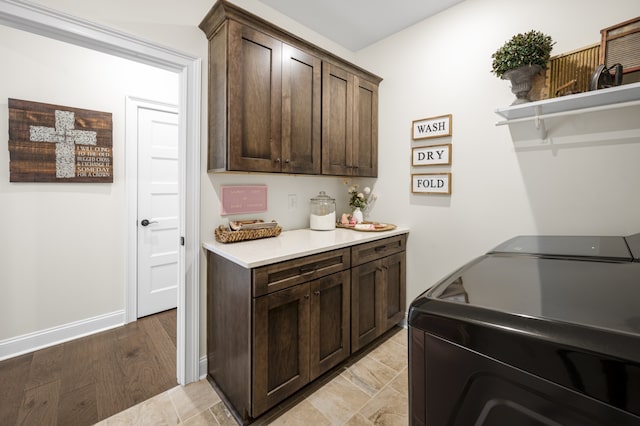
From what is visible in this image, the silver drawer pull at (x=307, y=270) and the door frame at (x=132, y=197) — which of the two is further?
the door frame at (x=132, y=197)

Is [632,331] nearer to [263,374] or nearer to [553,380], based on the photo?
[553,380]

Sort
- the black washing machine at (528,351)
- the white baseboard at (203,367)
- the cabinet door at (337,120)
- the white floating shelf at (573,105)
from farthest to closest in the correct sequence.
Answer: the cabinet door at (337,120) → the white baseboard at (203,367) → the white floating shelf at (573,105) → the black washing machine at (528,351)

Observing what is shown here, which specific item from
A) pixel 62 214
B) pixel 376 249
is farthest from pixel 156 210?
pixel 376 249

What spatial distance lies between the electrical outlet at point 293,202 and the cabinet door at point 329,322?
832 millimetres

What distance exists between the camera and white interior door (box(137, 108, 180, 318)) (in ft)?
9.09

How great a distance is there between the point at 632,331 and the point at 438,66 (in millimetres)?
2452

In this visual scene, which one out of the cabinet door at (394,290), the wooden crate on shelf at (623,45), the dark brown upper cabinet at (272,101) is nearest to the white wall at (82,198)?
the dark brown upper cabinet at (272,101)

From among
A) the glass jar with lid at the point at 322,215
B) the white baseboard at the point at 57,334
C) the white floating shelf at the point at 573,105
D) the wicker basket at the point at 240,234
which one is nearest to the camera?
the white floating shelf at the point at 573,105

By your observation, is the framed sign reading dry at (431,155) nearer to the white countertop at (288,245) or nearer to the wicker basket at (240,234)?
the white countertop at (288,245)

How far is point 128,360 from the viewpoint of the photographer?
6.97 feet

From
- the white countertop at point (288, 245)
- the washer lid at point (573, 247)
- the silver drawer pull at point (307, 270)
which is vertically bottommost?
the silver drawer pull at point (307, 270)

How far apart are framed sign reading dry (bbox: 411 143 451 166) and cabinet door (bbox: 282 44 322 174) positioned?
0.91 metres

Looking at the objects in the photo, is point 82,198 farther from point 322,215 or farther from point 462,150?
point 462,150

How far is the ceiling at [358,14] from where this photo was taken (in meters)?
2.20
